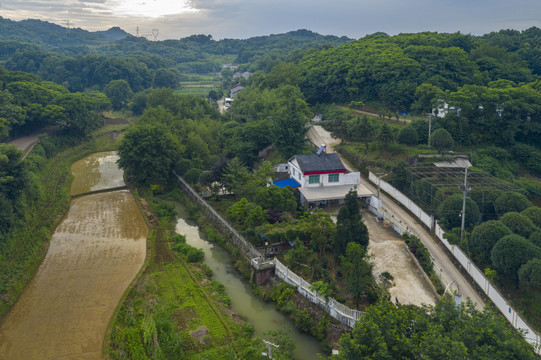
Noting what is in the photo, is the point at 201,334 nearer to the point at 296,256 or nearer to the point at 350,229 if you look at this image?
the point at 296,256

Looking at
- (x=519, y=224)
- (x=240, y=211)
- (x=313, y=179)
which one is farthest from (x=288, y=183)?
(x=519, y=224)

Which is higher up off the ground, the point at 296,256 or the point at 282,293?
the point at 296,256

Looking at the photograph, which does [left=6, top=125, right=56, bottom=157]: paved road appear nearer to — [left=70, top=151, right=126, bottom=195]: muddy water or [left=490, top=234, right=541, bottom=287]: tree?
[left=70, top=151, right=126, bottom=195]: muddy water

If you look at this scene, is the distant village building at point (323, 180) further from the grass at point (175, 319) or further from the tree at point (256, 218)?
the grass at point (175, 319)

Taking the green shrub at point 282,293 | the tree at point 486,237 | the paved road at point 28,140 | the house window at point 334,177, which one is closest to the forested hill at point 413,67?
the house window at point 334,177

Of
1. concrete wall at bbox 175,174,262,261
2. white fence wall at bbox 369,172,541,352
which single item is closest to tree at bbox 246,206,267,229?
concrete wall at bbox 175,174,262,261

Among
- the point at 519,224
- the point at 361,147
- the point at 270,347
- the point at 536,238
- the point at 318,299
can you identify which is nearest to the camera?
the point at 270,347
